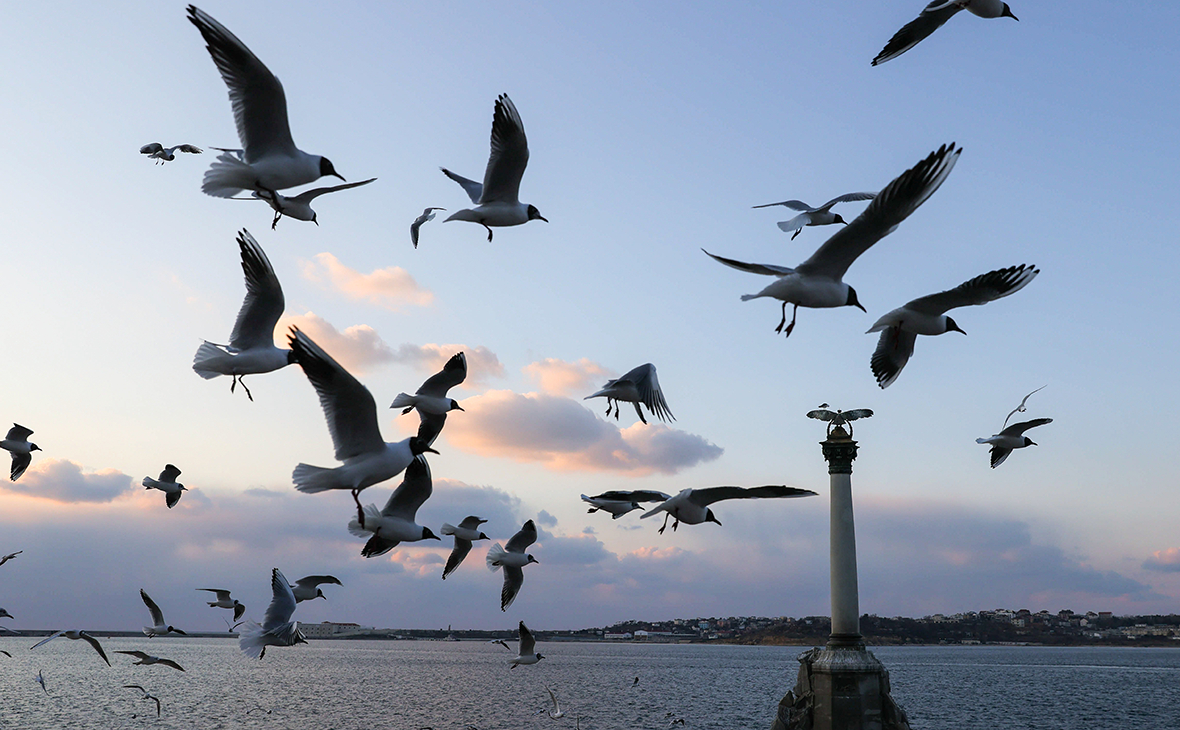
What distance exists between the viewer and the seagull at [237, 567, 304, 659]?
454 inches

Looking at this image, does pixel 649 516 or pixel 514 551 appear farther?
pixel 514 551

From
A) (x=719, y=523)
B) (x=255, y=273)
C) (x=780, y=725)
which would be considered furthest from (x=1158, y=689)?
(x=255, y=273)

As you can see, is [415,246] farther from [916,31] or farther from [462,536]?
[916,31]

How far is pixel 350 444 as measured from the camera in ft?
27.1

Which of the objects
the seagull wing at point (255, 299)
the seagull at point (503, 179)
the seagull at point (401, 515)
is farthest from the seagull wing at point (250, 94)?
the seagull at point (401, 515)

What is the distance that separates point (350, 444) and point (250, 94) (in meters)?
3.31

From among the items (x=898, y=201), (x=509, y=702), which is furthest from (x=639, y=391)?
(x=509, y=702)

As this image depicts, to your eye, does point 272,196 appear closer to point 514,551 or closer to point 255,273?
point 255,273

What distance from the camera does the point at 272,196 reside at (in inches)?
363

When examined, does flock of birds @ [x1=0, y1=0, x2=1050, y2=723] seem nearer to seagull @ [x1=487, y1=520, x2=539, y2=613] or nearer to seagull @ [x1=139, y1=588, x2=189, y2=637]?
seagull @ [x1=487, y1=520, x2=539, y2=613]

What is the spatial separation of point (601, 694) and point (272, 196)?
72944 millimetres

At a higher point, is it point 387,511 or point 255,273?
point 255,273

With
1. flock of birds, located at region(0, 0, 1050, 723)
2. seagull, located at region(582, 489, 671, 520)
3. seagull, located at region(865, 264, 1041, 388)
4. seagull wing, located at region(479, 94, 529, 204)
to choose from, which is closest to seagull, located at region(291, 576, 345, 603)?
flock of birds, located at region(0, 0, 1050, 723)

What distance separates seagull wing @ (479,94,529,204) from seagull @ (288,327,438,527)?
365cm
